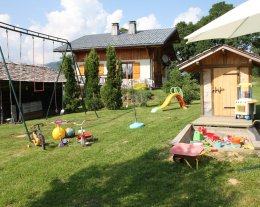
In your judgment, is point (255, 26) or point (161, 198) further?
point (161, 198)

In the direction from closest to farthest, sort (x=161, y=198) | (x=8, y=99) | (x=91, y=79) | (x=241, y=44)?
(x=161, y=198), (x=8, y=99), (x=91, y=79), (x=241, y=44)

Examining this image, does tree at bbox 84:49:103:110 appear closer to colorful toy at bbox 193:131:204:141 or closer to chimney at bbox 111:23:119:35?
colorful toy at bbox 193:131:204:141

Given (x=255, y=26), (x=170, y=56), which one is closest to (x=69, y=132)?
(x=255, y=26)

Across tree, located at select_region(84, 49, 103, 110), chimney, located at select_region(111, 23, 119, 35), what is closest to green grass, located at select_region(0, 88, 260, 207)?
tree, located at select_region(84, 49, 103, 110)

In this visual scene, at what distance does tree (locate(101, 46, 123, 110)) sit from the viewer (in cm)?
1912

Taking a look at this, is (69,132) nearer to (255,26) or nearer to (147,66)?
(255,26)

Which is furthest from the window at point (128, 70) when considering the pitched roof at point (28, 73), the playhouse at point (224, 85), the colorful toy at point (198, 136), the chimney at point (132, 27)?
the colorful toy at point (198, 136)

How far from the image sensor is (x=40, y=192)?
620 centimetres

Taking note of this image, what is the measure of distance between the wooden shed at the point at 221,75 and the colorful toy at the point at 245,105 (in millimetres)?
322

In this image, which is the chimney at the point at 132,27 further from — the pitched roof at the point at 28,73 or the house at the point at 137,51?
the pitched roof at the point at 28,73

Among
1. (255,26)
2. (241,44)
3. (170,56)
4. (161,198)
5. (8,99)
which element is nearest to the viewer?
(255,26)

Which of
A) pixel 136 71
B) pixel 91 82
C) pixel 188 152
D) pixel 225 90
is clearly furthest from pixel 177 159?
pixel 136 71

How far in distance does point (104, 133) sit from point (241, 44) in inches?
A: 1792

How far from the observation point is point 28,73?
20312mm
